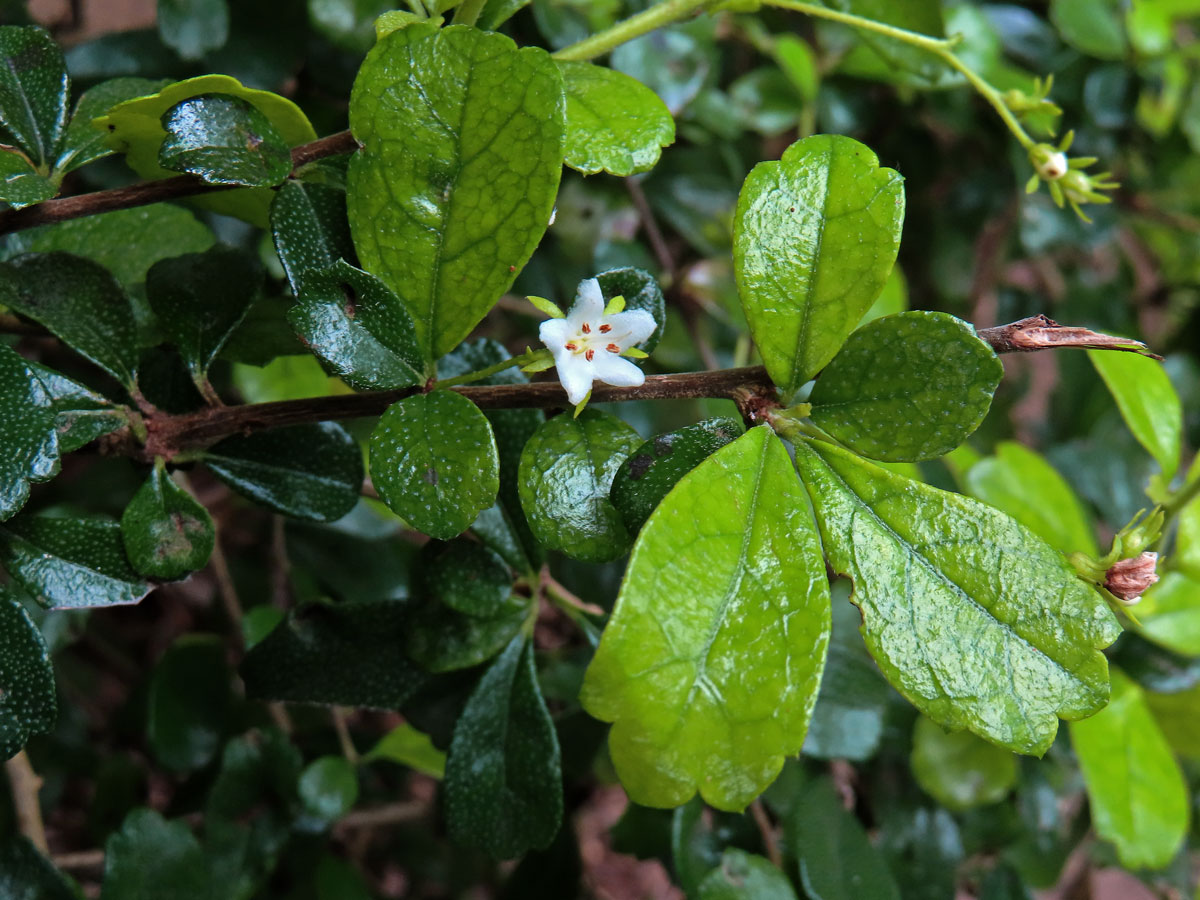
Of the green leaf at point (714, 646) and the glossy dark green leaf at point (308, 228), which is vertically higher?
the glossy dark green leaf at point (308, 228)

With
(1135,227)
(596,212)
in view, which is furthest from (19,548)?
(1135,227)

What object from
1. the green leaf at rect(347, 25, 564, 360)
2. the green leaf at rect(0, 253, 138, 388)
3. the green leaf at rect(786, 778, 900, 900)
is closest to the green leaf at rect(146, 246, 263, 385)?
the green leaf at rect(0, 253, 138, 388)

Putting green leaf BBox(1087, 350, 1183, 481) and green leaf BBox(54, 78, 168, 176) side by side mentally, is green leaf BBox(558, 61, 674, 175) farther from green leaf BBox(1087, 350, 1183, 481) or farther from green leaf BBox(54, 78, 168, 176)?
green leaf BBox(1087, 350, 1183, 481)

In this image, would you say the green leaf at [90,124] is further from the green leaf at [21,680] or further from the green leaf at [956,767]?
the green leaf at [956,767]

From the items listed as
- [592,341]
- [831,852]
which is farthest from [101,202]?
[831,852]

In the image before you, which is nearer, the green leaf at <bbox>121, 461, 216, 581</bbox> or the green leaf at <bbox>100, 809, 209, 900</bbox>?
the green leaf at <bbox>121, 461, 216, 581</bbox>

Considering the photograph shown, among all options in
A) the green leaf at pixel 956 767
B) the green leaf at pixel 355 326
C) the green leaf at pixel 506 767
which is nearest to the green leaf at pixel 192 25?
the green leaf at pixel 355 326
